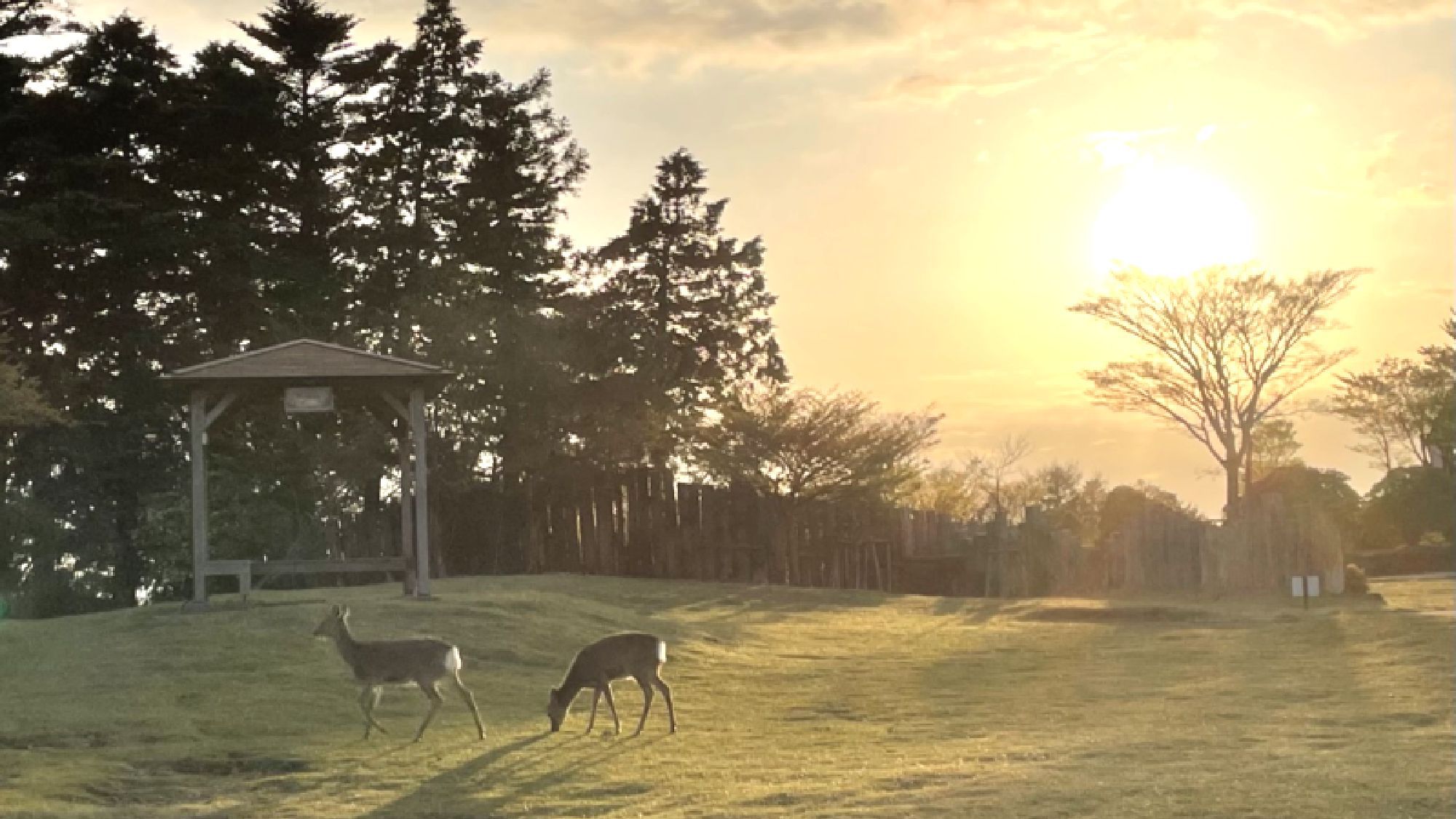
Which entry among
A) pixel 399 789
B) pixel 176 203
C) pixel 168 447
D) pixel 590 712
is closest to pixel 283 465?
pixel 168 447

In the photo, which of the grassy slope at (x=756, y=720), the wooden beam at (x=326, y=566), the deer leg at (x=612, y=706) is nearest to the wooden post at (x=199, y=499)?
the wooden beam at (x=326, y=566)

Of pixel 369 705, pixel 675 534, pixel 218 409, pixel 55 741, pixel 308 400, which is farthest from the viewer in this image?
pixel 675 534

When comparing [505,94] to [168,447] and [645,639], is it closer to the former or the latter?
[168,447]

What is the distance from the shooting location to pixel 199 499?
73.9 feet

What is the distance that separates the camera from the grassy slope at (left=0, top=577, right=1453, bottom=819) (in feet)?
35.9

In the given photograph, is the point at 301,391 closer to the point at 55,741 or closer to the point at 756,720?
the point at 55,741

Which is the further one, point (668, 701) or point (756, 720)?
point (756, 720)

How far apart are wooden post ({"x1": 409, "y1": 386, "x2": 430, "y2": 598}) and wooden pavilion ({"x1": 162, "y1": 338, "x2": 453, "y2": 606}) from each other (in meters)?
0.01

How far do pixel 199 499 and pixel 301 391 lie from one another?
2.03m

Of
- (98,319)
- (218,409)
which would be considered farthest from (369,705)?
(98,319)

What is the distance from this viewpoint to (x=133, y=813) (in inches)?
430

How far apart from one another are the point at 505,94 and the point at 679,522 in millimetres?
10816

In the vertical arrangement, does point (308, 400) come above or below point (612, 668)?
above

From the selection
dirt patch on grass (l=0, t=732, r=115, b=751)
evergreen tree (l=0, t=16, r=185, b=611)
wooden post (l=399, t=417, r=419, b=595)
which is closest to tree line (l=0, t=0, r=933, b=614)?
evergreen tree (l=0, t=16, r=185, b=611)
